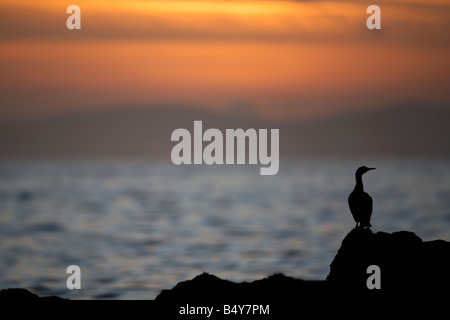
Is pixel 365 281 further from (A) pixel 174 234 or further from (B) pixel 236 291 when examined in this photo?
(A) pixel 174 234

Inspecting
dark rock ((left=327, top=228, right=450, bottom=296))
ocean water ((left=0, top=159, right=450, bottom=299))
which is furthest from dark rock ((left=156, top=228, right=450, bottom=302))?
Result: ocean water ((left=0, top=159, right=450, bottom=299))

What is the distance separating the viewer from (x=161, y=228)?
57.9 metres

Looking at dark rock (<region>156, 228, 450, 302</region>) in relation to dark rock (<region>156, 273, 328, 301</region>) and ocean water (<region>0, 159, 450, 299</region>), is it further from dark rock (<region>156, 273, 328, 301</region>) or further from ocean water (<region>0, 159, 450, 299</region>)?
ocean water (<region>0, 159, 450, 299</region>)

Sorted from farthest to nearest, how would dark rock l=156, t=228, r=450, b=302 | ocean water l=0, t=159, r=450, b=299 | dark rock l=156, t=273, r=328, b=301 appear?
ocean water l=0, t=159, r=450, b=299
dark rock l=156, t=273, r=328, b=301
dark rock l=156, t=228, r=450, b=302

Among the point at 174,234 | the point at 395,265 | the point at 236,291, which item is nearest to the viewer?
the point at 236,291

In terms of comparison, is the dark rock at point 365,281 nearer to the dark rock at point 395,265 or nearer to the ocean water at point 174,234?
the dark rock at point 395,265

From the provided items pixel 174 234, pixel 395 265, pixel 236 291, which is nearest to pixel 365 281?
pixel 395 265

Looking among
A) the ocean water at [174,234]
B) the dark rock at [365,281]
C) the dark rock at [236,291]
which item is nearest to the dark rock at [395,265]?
the dark rock at [365,281]

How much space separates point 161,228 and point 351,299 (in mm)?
46572

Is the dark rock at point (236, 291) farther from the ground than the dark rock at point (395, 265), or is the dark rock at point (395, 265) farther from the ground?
the dark rock at point (395, 265)

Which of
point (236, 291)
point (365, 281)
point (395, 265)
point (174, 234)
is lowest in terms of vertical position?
point (236, 291)

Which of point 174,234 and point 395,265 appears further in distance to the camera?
point 174,234
